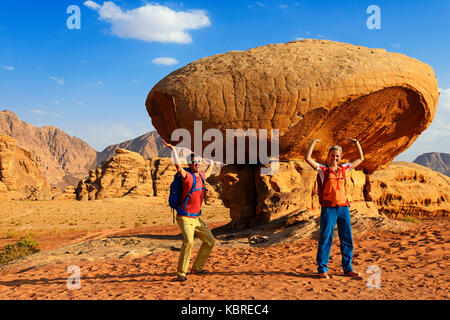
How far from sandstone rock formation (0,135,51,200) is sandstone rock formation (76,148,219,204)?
26.3 feet

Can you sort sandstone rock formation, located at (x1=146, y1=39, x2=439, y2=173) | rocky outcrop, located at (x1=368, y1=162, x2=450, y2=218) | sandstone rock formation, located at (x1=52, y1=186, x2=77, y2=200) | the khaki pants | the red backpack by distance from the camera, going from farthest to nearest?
1. sandstone rock formation, located at (x1=52, y1=186, x2=77, y2=200)
2. rocky outcrop, located at (x1=368, y1=162, x2=450, y2=218)
3. sandstone rock formation, located at (x1=146, y1=39, x2=439, y2=173)
4. the khaki pants
5. the red backpack

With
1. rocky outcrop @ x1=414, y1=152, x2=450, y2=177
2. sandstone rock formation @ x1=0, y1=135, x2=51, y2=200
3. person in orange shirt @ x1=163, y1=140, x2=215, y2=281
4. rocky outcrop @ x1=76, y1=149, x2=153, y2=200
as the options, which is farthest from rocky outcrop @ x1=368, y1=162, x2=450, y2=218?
rocky outcrop @ x1=414, y1=152, x2=450, y2=177

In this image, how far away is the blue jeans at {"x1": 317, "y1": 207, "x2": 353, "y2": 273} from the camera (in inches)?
175

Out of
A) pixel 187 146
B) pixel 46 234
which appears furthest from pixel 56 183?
pixel 187 146

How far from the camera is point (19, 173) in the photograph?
54.0 meters

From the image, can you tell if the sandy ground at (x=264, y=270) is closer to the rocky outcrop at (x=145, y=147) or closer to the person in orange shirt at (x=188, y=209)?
the person in orange shirt at (x=188, y=209)

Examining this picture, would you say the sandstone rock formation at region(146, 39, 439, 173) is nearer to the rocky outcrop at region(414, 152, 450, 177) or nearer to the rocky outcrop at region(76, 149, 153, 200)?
the rocky outcrop at region(76, 149, 153, 200)

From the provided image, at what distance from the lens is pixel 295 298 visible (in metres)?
3.66

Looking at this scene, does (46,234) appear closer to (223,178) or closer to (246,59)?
(223,178)

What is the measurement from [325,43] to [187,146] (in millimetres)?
5354

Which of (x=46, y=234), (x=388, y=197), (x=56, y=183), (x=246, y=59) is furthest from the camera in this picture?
(x=56, y=183)

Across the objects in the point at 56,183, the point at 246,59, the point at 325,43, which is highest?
the point at 325,43

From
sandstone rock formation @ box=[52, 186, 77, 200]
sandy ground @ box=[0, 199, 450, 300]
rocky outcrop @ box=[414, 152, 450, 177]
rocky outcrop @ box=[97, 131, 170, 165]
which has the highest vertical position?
rocky outcrop @ box=[97, 131, 170, 165]
